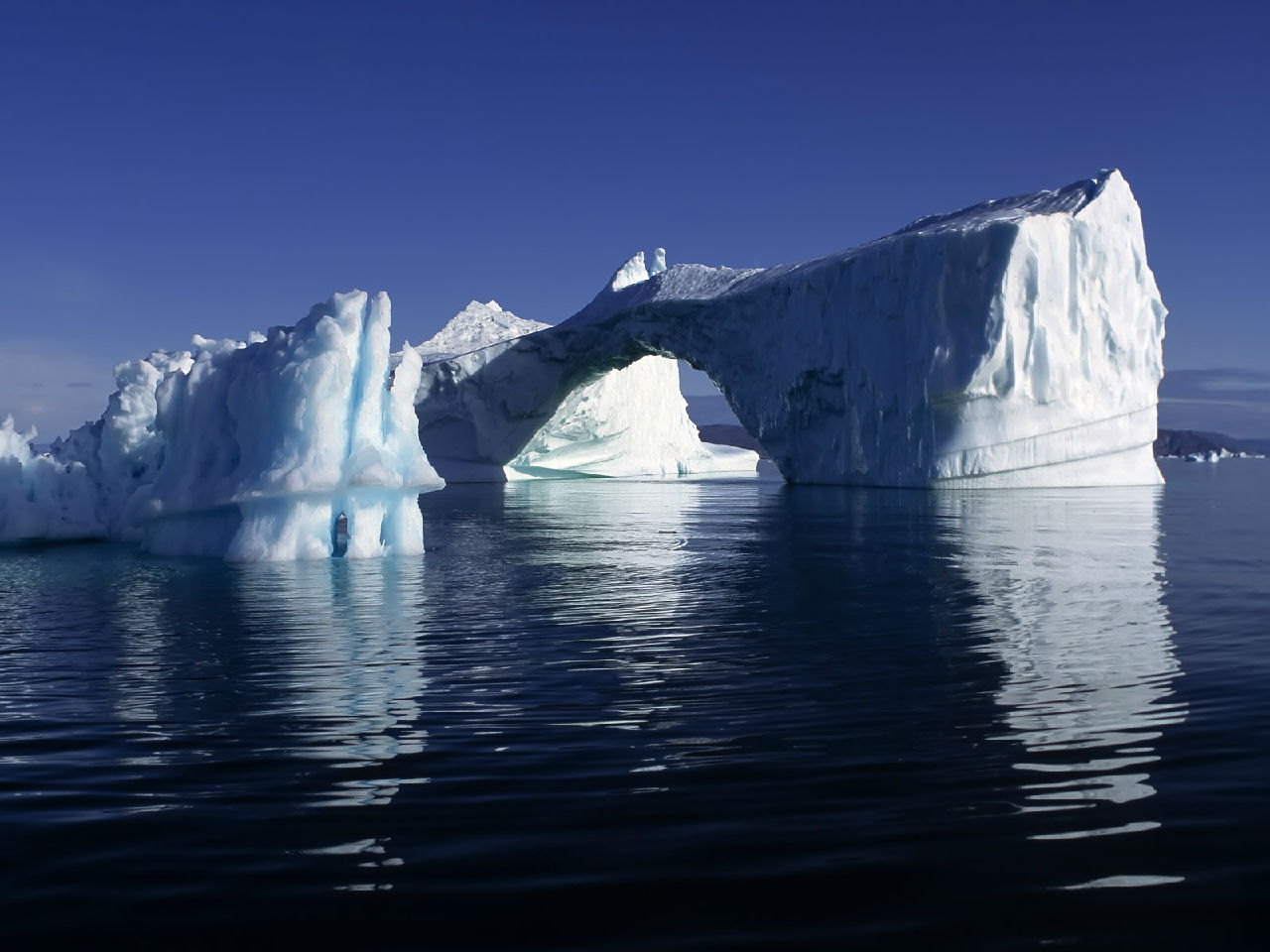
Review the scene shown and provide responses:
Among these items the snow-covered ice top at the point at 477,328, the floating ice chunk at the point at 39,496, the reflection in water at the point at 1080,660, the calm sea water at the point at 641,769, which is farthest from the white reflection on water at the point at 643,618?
the snow-covered ice top at the point at 477,328

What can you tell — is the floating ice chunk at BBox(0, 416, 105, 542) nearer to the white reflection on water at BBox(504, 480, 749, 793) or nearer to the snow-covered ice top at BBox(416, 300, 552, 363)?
the white reflection on water at BBox(504, 480, 749, 793)

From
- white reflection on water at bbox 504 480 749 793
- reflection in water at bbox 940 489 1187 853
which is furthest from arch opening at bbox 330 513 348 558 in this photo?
reflection in water at bbox 940 489 1187 853

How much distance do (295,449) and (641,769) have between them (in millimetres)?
9354

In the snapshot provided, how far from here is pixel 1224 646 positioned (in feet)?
22.4

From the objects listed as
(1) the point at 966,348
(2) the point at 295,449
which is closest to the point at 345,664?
(2) the point at 295,449

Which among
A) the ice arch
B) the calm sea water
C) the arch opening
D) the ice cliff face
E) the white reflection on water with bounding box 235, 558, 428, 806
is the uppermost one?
the ice arch

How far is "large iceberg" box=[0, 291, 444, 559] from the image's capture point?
12555 millimetres

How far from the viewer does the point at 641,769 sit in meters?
4.21

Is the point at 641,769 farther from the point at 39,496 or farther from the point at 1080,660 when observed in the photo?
the point at 39,496

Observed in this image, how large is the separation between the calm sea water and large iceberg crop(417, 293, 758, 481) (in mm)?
34895

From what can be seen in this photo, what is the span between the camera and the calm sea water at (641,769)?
9.56 ft

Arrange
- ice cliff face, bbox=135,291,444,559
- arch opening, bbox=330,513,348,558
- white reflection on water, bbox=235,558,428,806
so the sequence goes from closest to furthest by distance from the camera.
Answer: white reflection on water, bbox=235,558,428,806 → ice cliff face, bbox=135,291,444,559 → arch opening, bbox=330,513,348,558

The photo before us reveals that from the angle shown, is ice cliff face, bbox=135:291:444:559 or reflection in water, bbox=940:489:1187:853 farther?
ice cliff face, bbox=135:291:444:559

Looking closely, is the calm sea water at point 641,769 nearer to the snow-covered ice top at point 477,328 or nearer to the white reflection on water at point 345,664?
the white reflection on water at point 345,664
